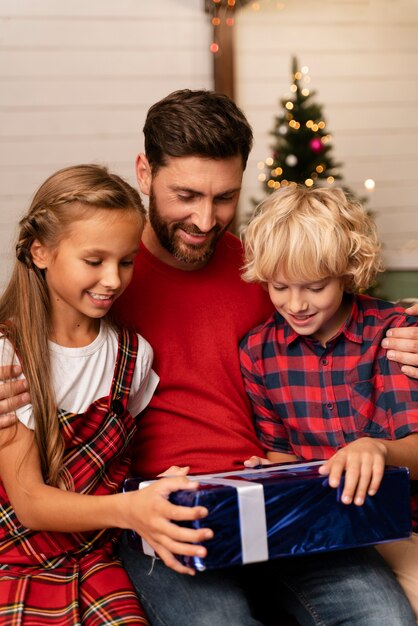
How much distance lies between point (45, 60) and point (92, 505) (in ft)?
13.2

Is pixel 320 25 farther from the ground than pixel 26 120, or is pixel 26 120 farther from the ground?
pixel 320 25

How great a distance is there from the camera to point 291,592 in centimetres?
168

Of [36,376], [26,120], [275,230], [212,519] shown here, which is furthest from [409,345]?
[26,120]

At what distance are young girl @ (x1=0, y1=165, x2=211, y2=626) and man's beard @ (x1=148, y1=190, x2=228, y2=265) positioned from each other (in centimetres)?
27

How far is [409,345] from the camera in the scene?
1820 mm

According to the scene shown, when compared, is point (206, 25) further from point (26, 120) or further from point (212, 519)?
point (212, 519)

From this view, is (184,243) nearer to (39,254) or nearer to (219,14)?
(39,254)

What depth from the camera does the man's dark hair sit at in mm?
2000

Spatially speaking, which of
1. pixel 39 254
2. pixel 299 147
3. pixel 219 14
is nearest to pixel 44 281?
pixel 39 254

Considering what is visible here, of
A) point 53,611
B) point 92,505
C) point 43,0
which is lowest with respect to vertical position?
point 53,611

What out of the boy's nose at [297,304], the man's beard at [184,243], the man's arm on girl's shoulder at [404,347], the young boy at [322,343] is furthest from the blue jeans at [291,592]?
the man's beard at [184,243]

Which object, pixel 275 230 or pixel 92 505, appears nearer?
pixel 92 505

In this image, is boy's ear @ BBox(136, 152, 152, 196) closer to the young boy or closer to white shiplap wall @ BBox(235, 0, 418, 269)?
the young boy

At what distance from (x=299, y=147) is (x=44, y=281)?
→ 3.13m
